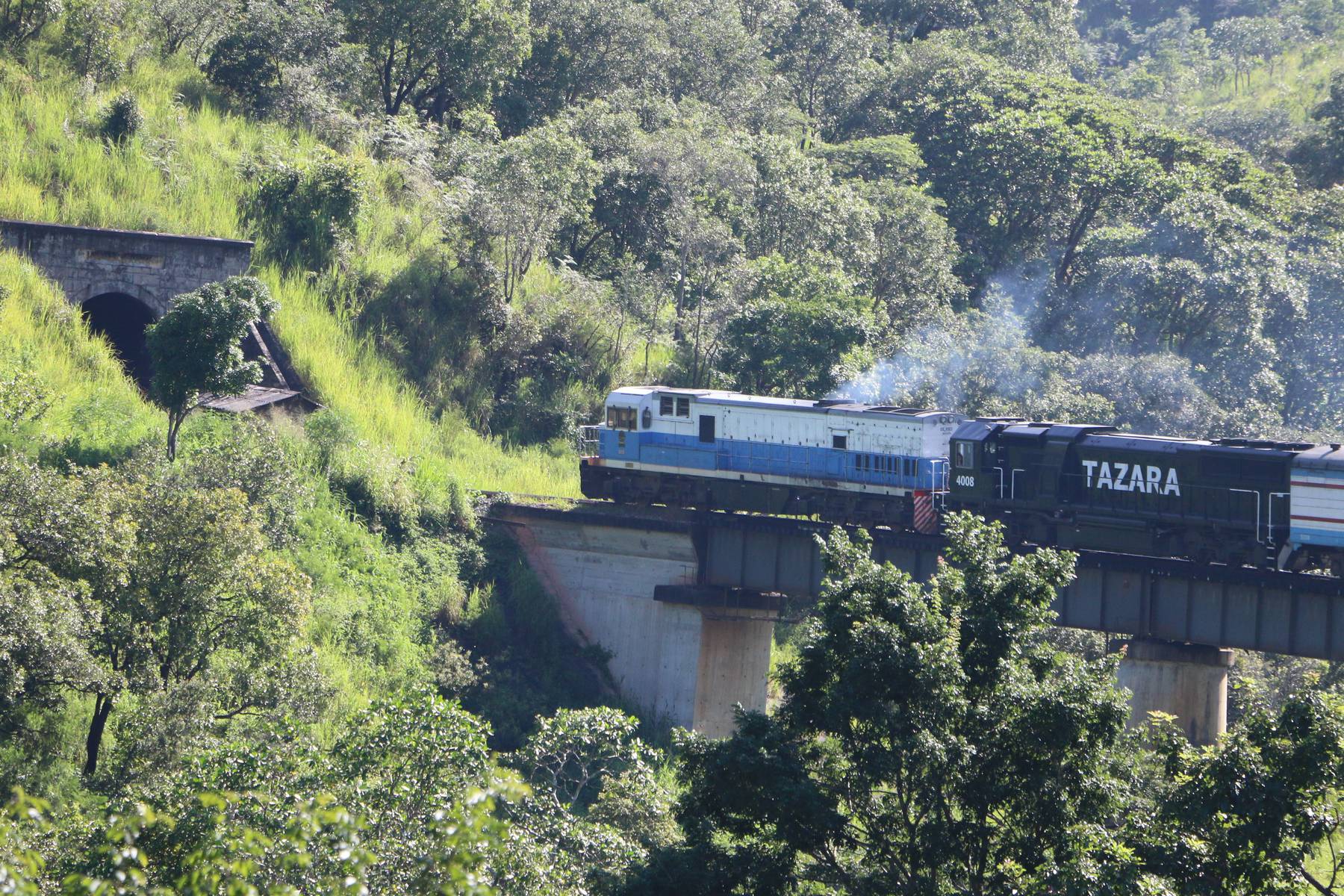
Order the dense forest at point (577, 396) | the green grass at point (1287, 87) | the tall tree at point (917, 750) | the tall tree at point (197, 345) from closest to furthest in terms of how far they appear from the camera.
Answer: the tall tree at point (917, 750) → the dense forest at point (577, 396) → the tall tree at point (197, 345) → the green grass at point (1287, 87)

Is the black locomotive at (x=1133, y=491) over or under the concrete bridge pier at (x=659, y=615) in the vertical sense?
over

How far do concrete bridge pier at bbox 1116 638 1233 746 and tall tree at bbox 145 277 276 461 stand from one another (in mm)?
25496

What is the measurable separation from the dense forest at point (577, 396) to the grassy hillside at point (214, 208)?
17cm

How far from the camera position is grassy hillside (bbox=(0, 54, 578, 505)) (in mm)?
42562

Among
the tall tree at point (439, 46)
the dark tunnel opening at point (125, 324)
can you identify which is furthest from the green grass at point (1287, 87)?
the dark tunnel opening at point (125, 324)

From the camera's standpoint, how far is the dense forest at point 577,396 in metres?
17.3

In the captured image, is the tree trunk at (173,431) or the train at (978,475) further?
the tree trunk at (173,431)

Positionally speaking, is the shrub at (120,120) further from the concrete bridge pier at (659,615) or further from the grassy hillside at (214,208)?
the concrete bridge pier at (659,615)

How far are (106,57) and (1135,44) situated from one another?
345ft

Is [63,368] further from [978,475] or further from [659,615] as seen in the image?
[978,475]

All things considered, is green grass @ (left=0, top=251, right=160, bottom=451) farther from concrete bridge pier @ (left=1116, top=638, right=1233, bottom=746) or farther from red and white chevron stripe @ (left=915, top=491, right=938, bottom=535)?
concrete bridge pier @ (left=1116, top=638, right=1233, bottom=746)

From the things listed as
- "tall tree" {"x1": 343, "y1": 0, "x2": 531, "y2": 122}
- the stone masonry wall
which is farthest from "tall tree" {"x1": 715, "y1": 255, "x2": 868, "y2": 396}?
"tall tree" {"x1": 343, "y1": 0, "x2": 531, "y2": 122}

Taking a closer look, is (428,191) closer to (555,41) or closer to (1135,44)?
Answer: (555,41)

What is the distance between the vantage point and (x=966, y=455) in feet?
116
